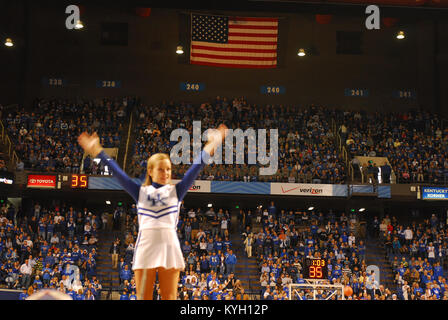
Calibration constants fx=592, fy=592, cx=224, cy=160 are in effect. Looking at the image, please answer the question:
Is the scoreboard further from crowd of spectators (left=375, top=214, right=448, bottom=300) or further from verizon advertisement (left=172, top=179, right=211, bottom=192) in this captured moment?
crowd of spectators (left=375, top=214, right=448, bottom=300)

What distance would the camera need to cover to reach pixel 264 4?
3300cm

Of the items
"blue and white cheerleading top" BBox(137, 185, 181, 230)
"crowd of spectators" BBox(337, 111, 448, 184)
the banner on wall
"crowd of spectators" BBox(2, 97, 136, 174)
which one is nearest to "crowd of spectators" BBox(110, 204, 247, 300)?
"crowd of spectators" BBox(2, 97, 136, 174)

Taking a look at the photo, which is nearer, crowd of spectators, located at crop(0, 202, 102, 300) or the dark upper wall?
crowd of spectators, located at crop(0, 202, 102, 300)

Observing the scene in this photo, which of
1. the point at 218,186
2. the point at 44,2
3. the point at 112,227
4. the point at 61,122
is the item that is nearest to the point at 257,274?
the point at 218,186

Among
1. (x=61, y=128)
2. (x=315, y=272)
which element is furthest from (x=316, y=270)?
(x=61, y=128)

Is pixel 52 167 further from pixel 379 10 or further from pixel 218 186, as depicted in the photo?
pixel 379 10

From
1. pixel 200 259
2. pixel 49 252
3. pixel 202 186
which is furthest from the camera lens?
pixel 202 186

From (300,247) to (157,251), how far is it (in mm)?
25723

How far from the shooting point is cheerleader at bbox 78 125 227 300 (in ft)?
16.6

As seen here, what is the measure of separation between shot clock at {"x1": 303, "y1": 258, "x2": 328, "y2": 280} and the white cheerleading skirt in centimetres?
1706

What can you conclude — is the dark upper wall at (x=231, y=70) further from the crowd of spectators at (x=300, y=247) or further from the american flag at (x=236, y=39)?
the crowd of spectators at (x=300, y=247)

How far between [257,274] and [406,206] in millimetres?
13079

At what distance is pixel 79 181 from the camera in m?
32.5

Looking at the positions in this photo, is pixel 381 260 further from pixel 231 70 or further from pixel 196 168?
pixel 196 168
